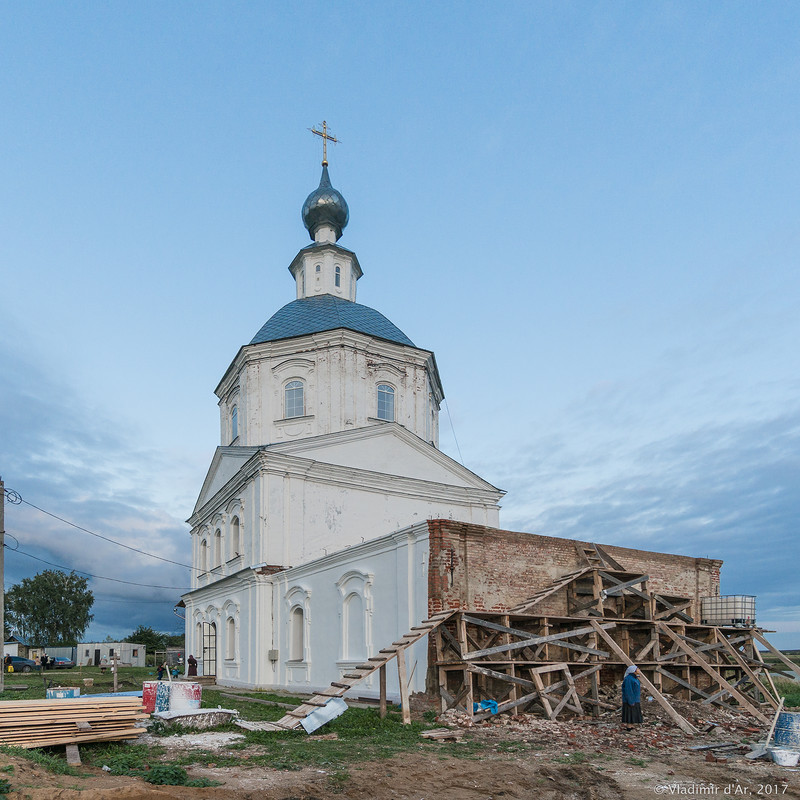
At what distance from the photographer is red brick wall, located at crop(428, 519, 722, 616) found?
15.2 metres

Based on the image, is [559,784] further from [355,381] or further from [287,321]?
[287,321]

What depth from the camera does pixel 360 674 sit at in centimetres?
1295

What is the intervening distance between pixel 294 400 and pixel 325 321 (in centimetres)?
320

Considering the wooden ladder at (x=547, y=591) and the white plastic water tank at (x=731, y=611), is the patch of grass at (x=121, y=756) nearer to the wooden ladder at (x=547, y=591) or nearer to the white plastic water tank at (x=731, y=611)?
the wooden ladder at (x=547, y=591)

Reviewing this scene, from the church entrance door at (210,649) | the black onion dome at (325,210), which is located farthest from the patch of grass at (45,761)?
the black onion dome at (325,210)

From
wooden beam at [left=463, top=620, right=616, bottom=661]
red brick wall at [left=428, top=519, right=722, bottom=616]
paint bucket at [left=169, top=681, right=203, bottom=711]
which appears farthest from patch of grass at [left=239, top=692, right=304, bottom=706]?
wooden beam at [left=463, top=620, right=616, bottom=661]

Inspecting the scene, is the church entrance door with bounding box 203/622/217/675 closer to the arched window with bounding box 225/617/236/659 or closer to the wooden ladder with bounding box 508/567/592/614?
the arched window with bounding box 225/617/236/659

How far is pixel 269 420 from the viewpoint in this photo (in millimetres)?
26766

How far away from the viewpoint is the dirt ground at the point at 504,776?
7664 mm

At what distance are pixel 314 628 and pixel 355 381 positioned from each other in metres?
9.43

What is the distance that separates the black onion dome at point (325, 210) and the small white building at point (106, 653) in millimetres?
33961

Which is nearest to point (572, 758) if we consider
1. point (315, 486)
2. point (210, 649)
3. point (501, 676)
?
point (501, 676)

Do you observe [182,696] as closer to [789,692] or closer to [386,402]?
[386,402]

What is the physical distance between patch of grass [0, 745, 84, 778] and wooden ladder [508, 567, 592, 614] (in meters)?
8.54
